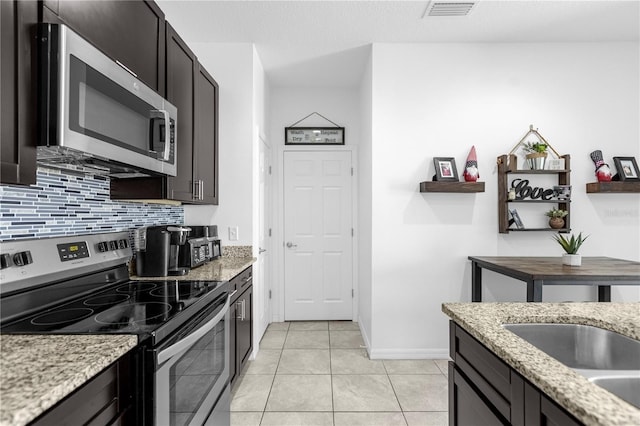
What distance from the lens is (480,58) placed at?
10.4ft

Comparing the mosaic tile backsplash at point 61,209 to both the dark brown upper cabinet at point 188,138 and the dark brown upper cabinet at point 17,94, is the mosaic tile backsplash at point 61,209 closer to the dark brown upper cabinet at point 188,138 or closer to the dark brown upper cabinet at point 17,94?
the dark brown upper cabinet at point 188,138

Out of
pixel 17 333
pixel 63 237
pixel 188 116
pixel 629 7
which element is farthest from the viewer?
pixel 629 7

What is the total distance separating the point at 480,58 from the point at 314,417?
313cm

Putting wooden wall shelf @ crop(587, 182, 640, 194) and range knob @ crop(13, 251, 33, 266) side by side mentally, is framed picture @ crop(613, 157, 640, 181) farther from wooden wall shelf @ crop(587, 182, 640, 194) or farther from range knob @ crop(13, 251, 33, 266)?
range knob @ crop(13, 251, 33, 266)

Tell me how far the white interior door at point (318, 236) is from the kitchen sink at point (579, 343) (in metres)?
3.05

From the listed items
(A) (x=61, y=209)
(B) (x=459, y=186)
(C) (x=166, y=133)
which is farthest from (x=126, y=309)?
(B) (x=459, y=186)

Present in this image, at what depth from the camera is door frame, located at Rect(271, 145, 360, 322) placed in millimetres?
4207

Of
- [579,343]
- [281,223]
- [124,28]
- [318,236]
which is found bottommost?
[579,343]

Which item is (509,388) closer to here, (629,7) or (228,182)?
(228,182)

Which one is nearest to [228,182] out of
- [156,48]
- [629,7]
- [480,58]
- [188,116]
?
[188,116]

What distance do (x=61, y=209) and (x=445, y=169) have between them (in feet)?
8.84

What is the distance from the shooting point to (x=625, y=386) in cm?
100

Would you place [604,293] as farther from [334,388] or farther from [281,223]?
[281,223]

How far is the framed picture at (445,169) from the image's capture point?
3.06 meters
